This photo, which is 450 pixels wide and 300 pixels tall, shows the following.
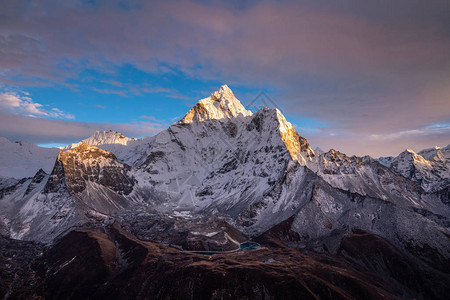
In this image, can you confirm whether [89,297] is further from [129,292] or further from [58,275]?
[58,275]

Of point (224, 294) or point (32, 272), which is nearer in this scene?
point (224, 294)

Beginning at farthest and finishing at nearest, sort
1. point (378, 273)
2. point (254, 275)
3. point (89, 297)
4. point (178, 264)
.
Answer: point (378, 273) < point (178, 264) < point (89, 297) < point (254, 275)

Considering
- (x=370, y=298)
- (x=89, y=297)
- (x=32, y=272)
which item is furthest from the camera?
(x=32, y=272)

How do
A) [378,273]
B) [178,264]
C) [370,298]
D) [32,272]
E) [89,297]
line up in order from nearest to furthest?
[370,298], [89,297], [178,264], [378,273], [32,272]

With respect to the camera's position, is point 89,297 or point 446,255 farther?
point 446,255

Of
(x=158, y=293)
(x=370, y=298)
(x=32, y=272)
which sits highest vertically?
(x=370, y=298)

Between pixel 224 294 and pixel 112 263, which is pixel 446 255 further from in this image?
pixel 112 263

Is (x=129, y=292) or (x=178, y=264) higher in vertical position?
(x=178, y=264)

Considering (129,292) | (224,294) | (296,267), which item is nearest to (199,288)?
(224,294)

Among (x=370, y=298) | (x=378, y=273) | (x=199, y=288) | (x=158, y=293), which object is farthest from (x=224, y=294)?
(x=378, y=273)
